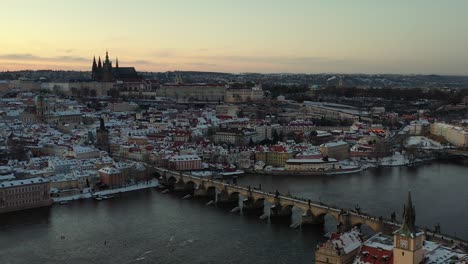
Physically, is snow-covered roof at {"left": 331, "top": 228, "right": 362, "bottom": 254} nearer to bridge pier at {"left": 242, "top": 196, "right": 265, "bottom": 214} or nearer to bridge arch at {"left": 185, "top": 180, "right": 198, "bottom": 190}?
bridge pier at {"left": 242, "top": 196, "right": 265, "bottom": 214}

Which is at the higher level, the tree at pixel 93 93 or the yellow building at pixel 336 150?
the tree at pixel 93 93

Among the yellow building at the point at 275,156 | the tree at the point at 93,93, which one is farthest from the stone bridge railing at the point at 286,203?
the tree at the point at 93,93

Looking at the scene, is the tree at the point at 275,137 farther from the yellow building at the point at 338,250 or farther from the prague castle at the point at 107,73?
the prague castle at the point at 107,73

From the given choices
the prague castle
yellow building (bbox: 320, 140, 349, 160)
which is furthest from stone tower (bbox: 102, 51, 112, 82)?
yellow building (bbox: 320, 140, 349, 160)

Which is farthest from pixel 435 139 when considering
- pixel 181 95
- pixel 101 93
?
pixel 101 93

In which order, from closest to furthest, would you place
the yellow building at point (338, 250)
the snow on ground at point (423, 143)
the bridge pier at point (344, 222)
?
the yellow building at point (338, 250) < the bridge pier at point (344, 222) < the snow on ground at point (423, 143)

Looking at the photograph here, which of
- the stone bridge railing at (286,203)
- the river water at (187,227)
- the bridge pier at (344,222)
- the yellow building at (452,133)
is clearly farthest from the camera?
the yellow building at (452,133)
